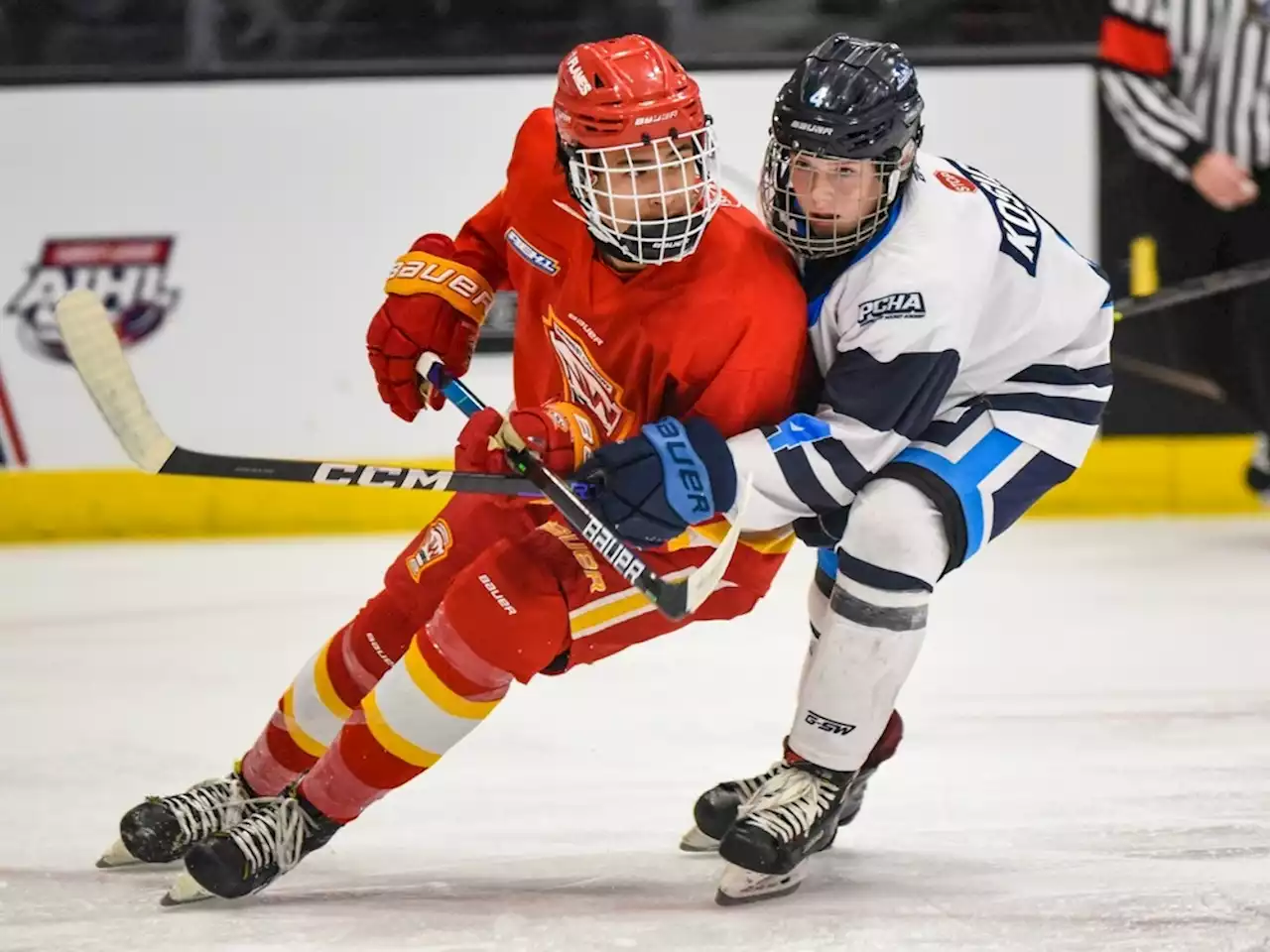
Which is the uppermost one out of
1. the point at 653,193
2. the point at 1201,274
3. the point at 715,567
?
the point at 653,193

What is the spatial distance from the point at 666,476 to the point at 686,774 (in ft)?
2.68

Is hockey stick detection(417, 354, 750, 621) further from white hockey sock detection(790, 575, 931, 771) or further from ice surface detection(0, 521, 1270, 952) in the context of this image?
ice surface detection(0, 521, 1270, 952)

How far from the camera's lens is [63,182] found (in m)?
4.71

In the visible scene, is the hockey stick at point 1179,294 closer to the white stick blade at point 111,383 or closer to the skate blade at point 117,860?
the white stick blade at point 111,383

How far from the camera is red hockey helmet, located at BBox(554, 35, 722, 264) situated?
1.95 metres

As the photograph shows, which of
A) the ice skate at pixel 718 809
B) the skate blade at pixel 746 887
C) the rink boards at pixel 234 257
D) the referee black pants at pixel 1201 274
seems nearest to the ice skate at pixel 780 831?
the skate blade at pixel 746 887

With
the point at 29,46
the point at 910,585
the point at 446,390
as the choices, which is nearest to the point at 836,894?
the point at 910,585

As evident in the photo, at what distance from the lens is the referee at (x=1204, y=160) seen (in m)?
4.68

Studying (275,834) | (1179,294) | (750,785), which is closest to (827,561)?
(750,785)

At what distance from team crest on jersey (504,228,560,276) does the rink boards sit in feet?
7.87

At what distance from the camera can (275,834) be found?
6.61 feet

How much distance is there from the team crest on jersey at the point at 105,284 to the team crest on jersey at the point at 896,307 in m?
3.08

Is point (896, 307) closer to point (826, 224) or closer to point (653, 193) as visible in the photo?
point (826, 224)

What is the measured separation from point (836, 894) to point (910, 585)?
1.15ft
